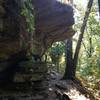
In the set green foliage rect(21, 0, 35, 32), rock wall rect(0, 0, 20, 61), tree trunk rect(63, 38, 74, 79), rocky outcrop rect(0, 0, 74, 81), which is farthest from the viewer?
tree trunk rect(63, 38, 74, 79)

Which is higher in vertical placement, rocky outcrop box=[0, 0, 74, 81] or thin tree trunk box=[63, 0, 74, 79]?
rocky outcrop box=[0, 0, 74, 81]

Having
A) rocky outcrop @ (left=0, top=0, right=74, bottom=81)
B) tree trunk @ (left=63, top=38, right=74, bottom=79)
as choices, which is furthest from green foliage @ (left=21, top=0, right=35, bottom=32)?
tree trunk @ (left=63, top=38, right=74, bottom=79)

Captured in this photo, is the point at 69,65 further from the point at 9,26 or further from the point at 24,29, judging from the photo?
the point at 9,26

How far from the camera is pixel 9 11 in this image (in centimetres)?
757

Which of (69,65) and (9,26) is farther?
(69,65)

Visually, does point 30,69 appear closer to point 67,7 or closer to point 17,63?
point 17,63

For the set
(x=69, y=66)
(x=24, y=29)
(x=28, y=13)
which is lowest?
(x=69, y=66)

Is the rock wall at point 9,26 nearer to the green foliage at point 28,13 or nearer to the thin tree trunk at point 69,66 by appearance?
the green foliage at point 28,13

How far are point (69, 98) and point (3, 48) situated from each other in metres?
3.96

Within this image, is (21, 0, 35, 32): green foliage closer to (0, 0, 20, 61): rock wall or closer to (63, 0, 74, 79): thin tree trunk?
(0, 0, 20, 61): rock wall

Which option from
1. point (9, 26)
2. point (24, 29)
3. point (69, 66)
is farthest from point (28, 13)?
point (69, 66)

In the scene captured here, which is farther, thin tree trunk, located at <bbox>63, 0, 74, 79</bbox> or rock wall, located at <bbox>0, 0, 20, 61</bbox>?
thin tree trunk, located at <bbox>63, 0, 74, 79</bbox>

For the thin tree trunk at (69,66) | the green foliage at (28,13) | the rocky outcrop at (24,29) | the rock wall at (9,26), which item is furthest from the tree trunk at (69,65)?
the rock wall at (9,26)

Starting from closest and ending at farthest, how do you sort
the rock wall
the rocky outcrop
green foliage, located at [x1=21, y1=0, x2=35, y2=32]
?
the rock wall → the rocky outcrop → green foliage, located at [x1=21, y1=0, x2=35, y2=32]
